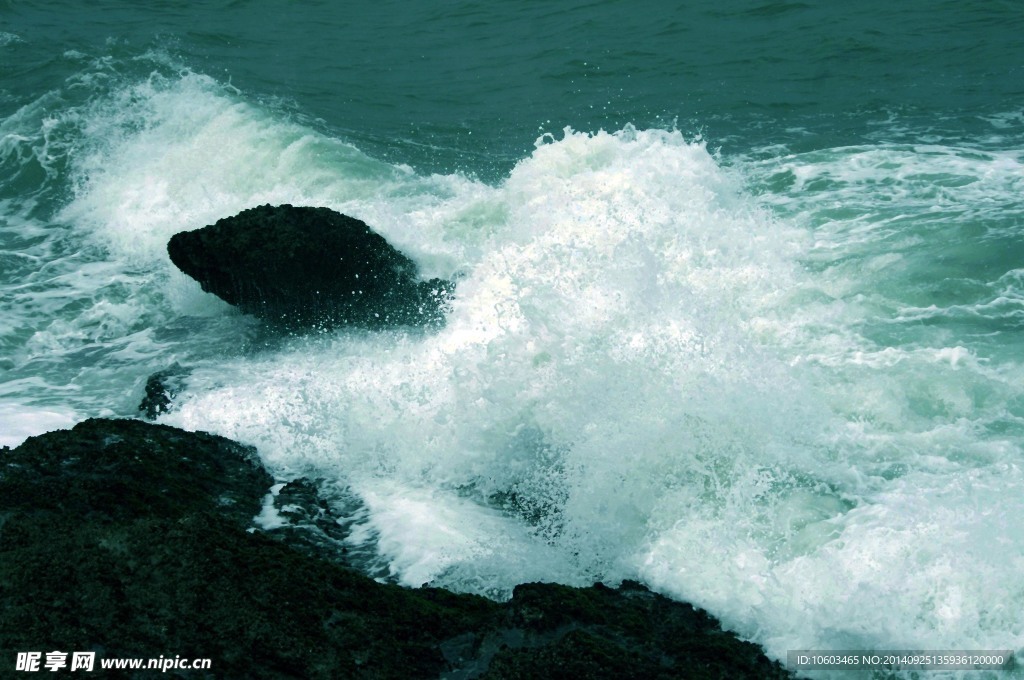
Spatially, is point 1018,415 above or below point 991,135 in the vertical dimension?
below

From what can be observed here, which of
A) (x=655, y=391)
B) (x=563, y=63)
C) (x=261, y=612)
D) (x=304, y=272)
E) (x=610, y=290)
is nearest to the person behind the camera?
(x=261, y=612)

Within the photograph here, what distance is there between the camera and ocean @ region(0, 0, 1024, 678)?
21.1 ft

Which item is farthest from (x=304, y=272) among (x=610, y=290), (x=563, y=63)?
(x=563, y=63)

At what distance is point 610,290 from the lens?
29.3 ft

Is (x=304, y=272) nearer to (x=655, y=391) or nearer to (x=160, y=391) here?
(x=160, y=391)

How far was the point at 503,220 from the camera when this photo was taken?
37.4 ft

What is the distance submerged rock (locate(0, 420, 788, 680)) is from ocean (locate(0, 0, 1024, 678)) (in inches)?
30.7

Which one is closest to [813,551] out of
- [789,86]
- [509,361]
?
[509,361]

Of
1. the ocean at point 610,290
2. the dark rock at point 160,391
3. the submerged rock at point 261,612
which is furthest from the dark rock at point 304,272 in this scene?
the submerged rock at point 261,612

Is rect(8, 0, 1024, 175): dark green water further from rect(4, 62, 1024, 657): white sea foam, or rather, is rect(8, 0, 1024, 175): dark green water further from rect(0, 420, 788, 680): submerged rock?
rect(0, 420, 788, 680): submerged rock

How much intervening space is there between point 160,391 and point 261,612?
4.12m

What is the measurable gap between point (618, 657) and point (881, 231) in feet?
22.7

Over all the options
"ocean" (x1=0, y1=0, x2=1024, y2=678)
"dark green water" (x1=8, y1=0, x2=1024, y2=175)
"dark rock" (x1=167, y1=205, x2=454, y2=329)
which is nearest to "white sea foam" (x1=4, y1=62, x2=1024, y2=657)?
"ocean" (x1=0, y1=0, x2=1024, y2=678)

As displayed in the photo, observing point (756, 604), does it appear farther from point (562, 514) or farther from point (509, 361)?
point (509, 361)
